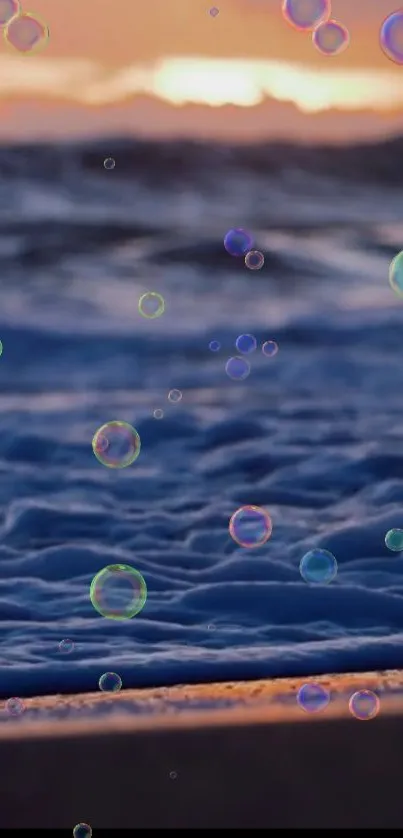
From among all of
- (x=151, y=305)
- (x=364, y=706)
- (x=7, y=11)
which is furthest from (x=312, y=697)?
(x=7, y=11)

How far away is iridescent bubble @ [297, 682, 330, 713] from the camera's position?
1.54 meters

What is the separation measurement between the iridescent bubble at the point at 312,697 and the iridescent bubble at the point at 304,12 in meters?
0.99

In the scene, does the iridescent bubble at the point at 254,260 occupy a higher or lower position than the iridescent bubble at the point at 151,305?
higher

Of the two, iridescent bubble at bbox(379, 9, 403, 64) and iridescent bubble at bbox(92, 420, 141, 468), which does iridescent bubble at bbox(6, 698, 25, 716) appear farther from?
iridescent bubble at bbox(379, 9, 403, 64)

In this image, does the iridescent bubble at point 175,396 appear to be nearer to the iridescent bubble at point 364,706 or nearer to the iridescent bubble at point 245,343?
the iridescent bubble at point 245,343

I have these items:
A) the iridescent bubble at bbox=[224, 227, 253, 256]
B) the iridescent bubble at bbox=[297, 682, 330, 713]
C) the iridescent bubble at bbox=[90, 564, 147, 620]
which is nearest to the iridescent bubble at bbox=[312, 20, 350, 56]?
the iridescent bubble at bbox=[224, 227, 253, 256]

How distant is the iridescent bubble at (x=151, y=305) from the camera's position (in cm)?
172

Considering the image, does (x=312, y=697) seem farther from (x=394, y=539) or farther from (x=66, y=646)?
(x=66, y=646)

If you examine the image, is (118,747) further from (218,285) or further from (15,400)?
(218,285)

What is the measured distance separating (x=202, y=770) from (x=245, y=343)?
2.28 feet

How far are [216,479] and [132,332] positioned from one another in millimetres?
296

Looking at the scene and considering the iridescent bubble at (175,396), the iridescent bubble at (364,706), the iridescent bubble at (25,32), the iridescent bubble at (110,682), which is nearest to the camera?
the iridescent bubble at (25,32)

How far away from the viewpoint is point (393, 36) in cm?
150

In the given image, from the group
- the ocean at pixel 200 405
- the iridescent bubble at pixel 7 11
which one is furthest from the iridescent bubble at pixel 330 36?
the iridescent bubble at pixel 7 11
